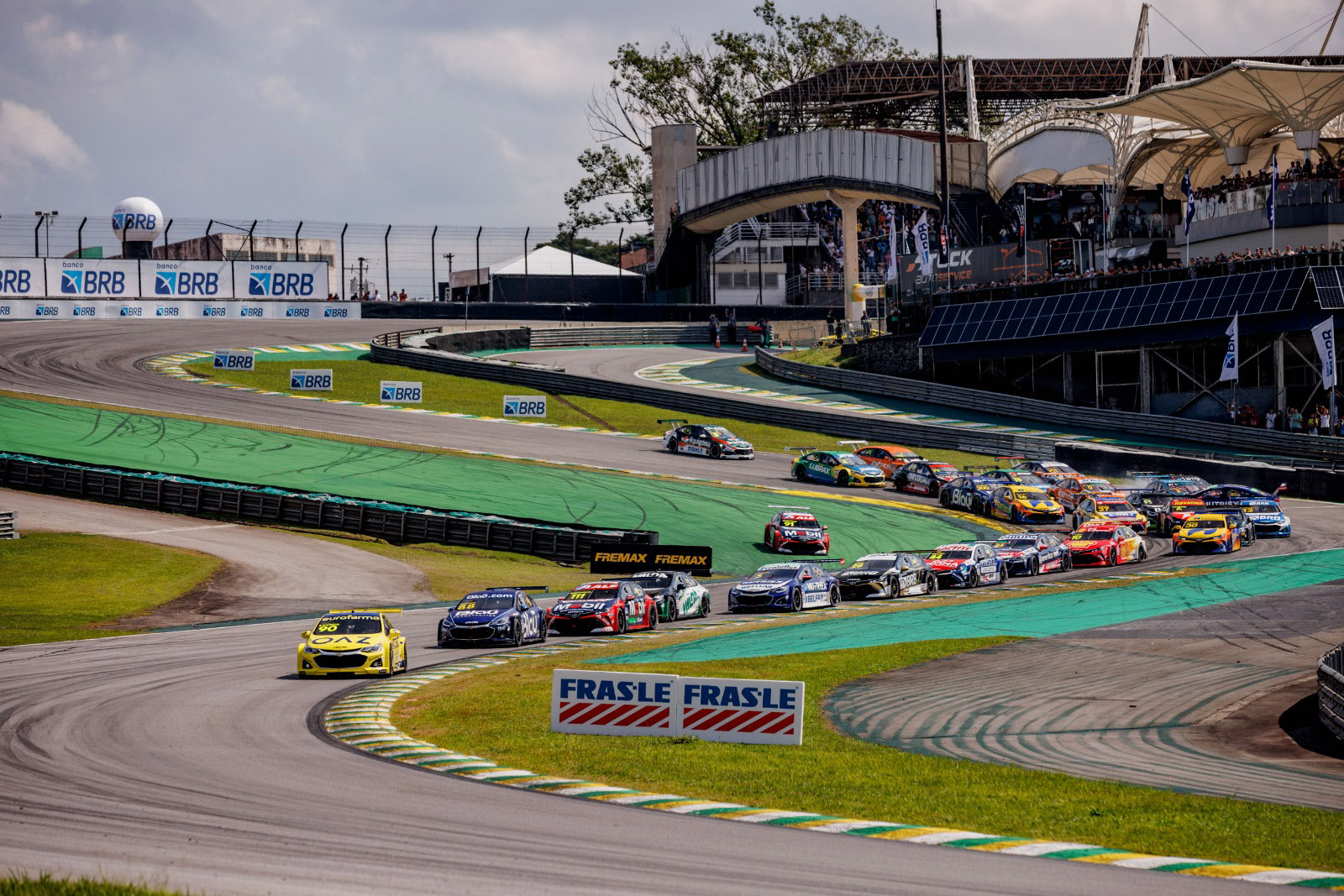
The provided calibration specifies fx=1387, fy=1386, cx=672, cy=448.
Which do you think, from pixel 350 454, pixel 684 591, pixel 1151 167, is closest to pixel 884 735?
pixel 684 591

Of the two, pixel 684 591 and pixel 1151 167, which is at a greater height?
pixel 1151 167

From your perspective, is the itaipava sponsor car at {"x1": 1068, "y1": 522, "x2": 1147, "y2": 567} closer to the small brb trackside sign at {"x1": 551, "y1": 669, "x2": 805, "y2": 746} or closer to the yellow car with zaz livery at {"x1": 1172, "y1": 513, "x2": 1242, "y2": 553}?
the yellow car with zaz livery at {"x1": 1172, "y1": 513, "x2": 1242, "y2": 553}

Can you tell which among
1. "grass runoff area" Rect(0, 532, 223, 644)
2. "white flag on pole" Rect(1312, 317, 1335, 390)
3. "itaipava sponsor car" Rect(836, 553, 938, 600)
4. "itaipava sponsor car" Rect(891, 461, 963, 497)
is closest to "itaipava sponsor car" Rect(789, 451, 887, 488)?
"itaipava sponsor car" Rect(891, 461, 963, 497)

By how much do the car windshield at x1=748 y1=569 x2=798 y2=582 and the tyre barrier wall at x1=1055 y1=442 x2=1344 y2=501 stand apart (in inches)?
914

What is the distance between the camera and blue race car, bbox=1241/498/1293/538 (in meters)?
38.2

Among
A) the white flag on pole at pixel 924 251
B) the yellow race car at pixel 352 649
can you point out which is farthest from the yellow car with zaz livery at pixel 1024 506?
Answer: the white flag on pole at pixel 924 251

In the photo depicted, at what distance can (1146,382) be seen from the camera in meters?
63.1

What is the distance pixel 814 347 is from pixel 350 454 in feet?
124

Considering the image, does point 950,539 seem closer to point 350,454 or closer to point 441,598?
point 441,598

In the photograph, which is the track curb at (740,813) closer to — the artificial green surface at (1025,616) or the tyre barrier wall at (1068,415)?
the artificial green surface at (1025,616)

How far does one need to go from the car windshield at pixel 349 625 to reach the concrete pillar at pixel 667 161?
80739mm

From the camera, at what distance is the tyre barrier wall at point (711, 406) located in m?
55.3

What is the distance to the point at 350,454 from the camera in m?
47.0

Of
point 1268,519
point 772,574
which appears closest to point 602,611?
point 772,574
